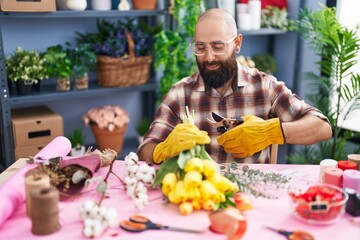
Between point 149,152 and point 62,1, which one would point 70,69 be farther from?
point 149,152

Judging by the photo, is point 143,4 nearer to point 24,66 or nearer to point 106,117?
point 106,117

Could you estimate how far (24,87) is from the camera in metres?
2.83

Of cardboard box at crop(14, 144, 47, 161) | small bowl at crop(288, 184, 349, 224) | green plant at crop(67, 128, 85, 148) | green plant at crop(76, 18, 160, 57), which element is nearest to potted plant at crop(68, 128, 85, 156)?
green plant at crop(67, 128, 85, 148)

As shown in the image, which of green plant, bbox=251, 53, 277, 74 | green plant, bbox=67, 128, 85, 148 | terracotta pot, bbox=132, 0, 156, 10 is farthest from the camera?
green plant, bbox=251, 53, 277, 74

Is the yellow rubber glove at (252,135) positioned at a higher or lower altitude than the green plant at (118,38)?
lower

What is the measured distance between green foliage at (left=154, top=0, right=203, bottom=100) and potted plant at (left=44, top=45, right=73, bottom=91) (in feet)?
2.09

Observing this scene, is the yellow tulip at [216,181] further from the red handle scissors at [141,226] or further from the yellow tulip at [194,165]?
the red handle scissors at [141,226]

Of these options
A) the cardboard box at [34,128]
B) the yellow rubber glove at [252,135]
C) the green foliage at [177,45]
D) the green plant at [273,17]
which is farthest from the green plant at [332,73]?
the cardboard box at [34,128]

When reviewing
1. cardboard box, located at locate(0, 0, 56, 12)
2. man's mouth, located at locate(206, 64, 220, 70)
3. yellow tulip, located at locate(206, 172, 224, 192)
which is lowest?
yellow tulip, located at locate(206, 172, 224, 192)

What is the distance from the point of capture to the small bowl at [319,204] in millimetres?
1226

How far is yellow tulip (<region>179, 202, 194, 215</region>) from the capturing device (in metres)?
1.26

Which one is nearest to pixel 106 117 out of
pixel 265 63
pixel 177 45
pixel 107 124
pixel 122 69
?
pixel 107 124

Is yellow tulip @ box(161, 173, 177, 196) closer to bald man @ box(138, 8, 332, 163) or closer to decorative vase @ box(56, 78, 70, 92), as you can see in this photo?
bald man @ box(138, 8, 332, 163)

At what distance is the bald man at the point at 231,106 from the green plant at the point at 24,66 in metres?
1.15
